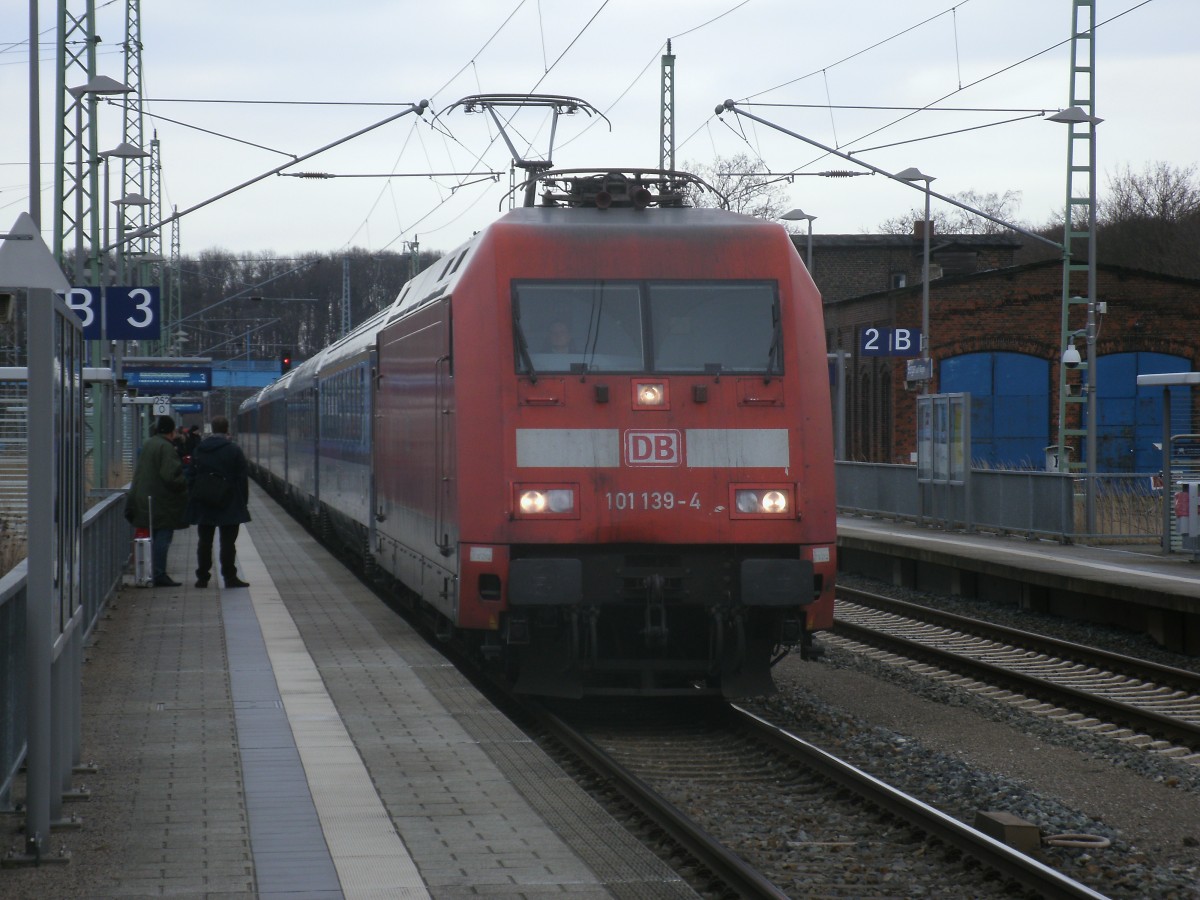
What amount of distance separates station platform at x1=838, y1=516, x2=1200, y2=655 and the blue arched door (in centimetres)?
1515

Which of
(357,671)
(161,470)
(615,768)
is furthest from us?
(161,470)

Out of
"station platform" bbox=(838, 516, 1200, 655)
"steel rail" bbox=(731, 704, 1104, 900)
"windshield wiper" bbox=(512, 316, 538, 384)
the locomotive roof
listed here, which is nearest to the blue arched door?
"station platform" bbox=(838, 516, 1200, 655)

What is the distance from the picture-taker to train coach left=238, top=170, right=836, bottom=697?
30.9 ft

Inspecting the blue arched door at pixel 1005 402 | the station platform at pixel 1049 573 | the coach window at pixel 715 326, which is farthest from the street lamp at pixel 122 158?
the blue arched door at pixel 1005 402

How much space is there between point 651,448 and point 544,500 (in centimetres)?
69

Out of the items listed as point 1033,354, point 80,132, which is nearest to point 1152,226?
point 1033,354

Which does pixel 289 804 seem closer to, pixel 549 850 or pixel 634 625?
pixel 549 850

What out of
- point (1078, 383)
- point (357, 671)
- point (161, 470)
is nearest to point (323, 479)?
point (161, 470)

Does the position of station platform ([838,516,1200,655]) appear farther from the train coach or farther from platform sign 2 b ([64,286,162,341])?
platform sign 2 b ([64,286,162,341])

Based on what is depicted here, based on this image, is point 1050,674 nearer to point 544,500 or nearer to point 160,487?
point 544,500

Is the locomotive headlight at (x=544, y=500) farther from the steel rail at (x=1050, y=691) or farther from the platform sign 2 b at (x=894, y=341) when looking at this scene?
the platform sign 2 b at (x=894, y=341)

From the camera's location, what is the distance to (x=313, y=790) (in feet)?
23.5

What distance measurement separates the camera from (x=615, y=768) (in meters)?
8.09

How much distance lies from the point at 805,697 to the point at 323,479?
12.7m
